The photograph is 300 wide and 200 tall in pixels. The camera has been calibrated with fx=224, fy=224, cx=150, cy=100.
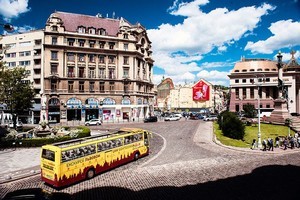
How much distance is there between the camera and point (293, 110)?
244ft

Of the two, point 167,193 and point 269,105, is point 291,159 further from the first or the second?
point 269,105

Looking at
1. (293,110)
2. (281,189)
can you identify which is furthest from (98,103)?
(293,110)

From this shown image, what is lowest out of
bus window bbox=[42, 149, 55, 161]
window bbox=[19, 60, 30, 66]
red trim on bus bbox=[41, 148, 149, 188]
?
red trim on bus bbox=[41, 148, 149, 188]

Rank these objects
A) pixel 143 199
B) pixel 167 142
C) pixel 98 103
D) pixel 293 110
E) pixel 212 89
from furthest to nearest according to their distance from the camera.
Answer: pixel 212 89, pixel 293 110, pixel 98 103, pixel 167 142, pixel 143 199

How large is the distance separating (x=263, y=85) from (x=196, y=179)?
69.7m

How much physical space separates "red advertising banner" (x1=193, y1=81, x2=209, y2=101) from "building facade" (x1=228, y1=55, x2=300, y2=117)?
857 inches

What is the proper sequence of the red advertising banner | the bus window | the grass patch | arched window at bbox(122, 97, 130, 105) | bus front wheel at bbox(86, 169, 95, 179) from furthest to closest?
the red advertising banner, arched window at bbox(122, 97, 130, 105), the grass patch, bus front wheel at bbox(86, 169, 95, 179), the bus window

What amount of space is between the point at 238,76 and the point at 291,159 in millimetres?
62737

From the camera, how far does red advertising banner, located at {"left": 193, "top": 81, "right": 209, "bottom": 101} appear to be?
101000 millimetres

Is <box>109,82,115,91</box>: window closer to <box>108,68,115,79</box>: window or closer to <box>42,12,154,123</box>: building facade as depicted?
<box>42,12,154,123</box>: building facade

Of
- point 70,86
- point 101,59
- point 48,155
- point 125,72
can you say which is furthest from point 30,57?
point 48,155

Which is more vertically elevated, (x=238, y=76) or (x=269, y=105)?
(x=238, y=76)

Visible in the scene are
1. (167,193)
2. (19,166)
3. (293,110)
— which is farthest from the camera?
(293,110)

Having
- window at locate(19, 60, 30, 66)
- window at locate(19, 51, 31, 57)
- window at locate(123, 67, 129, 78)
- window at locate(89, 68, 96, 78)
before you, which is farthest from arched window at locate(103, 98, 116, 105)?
window at locate(19, 51, 31, 57)
